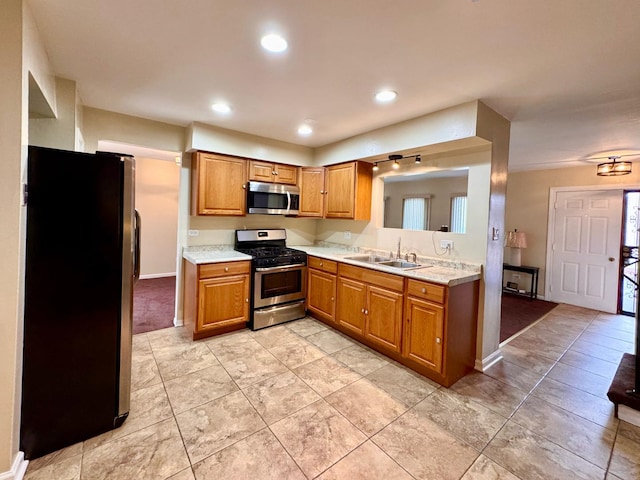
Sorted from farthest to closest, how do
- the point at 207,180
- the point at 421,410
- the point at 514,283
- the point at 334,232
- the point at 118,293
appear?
the point at 514,283 < the point at 334,232 < the point at 207,180 < the point at 421,410 < the point at 118,293

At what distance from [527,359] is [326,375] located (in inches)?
85.7

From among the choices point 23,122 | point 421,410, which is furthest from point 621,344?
point 23,122

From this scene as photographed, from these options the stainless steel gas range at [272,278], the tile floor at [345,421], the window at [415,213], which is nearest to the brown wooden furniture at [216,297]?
the stainless steel gas range at [272,278]

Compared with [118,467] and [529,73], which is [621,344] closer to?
[529,73]

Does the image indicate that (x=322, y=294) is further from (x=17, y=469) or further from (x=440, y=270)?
A: (x=17, y=469)

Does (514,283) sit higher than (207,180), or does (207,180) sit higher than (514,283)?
(207,180)

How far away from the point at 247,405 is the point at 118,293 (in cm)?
123

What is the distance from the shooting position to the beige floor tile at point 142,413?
6.12ft

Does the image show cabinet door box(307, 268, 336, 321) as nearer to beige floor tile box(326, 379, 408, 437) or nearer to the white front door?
beige floor tile box(326, 379, 408, 437)

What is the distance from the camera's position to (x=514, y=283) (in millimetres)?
5633

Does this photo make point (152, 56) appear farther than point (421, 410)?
No

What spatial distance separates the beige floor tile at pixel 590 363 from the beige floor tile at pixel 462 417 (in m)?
1.54

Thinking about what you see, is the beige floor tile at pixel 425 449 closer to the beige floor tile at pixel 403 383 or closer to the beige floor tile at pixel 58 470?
the beige floor tile at pixel 403 383

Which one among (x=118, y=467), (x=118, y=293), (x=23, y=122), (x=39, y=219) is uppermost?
(x=23, y=122)
